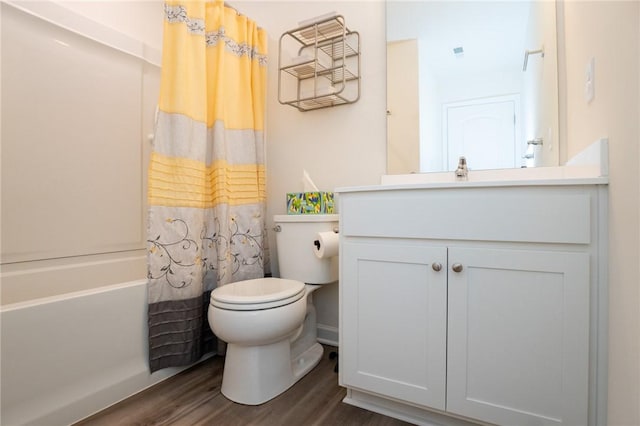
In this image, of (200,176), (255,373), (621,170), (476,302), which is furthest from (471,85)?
(255,373)

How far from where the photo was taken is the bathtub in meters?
1.02

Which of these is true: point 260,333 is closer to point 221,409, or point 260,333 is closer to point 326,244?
point 221,409

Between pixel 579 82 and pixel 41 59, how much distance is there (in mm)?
2175

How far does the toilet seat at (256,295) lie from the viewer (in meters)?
1.24

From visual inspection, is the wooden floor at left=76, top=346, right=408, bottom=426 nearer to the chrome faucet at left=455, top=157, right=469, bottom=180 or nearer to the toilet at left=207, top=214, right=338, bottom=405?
the toilet at left=207, top=214, right=338, bottom=405

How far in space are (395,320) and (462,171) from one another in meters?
0.78

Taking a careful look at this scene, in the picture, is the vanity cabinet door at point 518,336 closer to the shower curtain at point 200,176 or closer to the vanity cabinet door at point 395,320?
the vanity cabinet door at point 395,320

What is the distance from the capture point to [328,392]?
4.56 ft

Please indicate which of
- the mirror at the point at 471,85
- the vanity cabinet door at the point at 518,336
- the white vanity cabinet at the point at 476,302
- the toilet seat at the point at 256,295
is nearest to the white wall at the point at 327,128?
the mirror at the point at 471,85

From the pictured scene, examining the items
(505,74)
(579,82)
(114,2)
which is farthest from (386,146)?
(114,2)

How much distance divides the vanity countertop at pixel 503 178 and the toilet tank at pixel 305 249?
16.2 inches

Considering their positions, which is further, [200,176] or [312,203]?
[312,203]

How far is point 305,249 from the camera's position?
5.54ft

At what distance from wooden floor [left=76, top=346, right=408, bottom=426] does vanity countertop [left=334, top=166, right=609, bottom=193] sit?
0.85 meters
